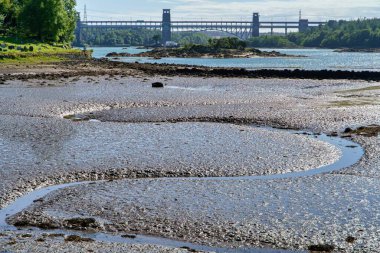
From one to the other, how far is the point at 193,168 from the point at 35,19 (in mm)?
81668

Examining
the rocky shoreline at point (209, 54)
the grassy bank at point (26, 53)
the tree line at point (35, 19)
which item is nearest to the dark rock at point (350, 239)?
the grassy bank at point (26, 53)

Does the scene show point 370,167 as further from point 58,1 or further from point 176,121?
point 58,1

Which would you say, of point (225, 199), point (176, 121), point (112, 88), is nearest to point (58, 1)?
point (112, 88)

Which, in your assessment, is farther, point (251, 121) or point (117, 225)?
point (251, 121)

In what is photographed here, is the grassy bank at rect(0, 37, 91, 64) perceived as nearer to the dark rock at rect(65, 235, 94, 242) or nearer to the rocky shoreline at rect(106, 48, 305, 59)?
the dark rock at rect(65, 235, 94, 242)

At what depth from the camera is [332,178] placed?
51.7 ft

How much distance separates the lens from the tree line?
93375mm

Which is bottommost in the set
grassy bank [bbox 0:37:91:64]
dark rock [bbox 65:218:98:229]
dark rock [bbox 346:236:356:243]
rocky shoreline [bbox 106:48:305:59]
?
Result: rocky shoreline [bbox 106:48:305:59]

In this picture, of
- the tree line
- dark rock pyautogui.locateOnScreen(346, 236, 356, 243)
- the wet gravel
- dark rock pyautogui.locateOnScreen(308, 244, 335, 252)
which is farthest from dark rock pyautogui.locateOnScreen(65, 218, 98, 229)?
the tree line

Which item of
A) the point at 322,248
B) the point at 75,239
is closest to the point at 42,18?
the point at 75,239

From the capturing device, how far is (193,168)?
54.8 feet

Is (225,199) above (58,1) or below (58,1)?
below

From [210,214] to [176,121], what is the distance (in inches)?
547

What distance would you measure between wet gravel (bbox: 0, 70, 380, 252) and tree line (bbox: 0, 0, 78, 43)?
63028 mm
